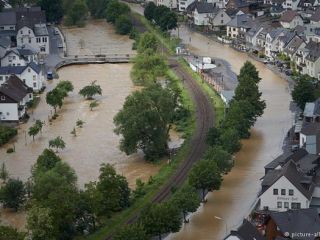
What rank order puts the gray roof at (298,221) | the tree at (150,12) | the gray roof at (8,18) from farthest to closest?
the tree at (150,12) < the gray roof at (8,18) < the gray roof at (298,221)

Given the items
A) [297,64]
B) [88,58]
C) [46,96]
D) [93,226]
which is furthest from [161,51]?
[93,226]

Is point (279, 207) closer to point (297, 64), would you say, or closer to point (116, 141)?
point (116, 141)

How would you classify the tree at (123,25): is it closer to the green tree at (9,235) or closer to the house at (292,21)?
the house at (292,21)

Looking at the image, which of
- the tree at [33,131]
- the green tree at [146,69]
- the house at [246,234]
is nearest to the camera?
the house at [246,234]

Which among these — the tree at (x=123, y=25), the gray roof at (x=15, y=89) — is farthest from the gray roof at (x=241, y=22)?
the gray roof at (x=15, y=89)

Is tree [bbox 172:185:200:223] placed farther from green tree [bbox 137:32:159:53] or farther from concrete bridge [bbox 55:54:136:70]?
concrete bridge [bbox 55:54:136:70]

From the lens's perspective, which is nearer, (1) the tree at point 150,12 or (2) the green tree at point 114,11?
(2) the green tree at point 114,11

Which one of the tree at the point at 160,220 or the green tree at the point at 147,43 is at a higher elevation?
the green tree at the point at 147,43
